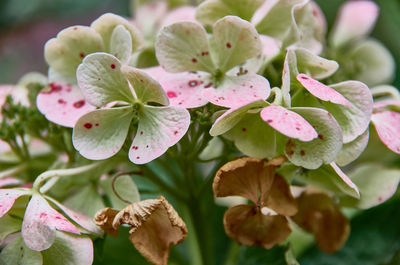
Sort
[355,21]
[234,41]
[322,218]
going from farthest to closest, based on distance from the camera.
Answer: [355,21] < [322,218] < [234,41]

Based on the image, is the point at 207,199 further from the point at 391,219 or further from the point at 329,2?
the point at 329,2

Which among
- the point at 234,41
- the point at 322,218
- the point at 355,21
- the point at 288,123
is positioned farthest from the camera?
the point at 355,21

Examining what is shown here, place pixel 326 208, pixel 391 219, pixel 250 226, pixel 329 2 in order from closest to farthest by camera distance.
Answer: pixel 250 226 → pixel 326 208 → pixel 391 219 → pixel 329 2

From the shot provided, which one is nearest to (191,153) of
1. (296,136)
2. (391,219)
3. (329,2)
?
(296,136)

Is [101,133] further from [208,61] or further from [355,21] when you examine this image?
[355,21]

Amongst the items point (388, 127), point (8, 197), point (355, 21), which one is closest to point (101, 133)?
point (8, 197)
